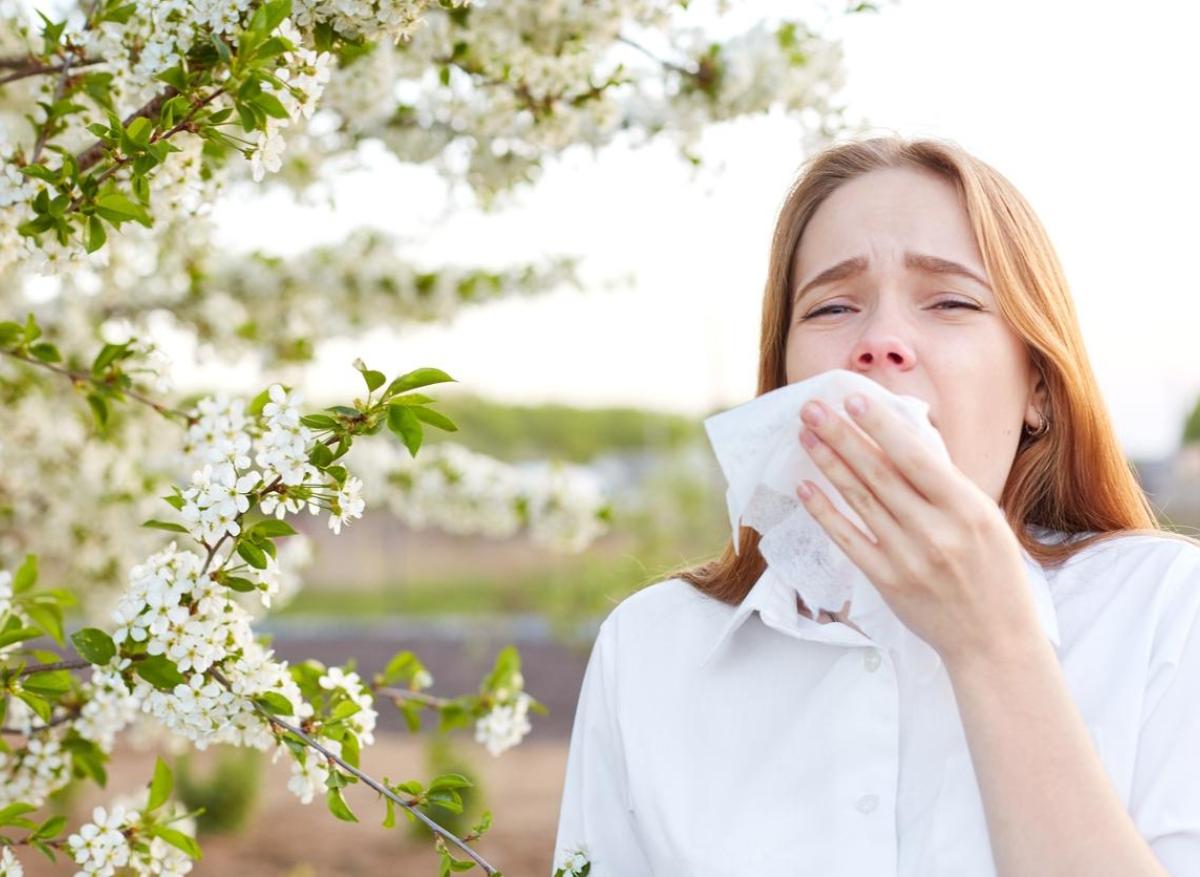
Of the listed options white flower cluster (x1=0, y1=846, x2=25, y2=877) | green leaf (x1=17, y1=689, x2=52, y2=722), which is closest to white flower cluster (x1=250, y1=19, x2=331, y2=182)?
green leaf (x1=17, y1=689, x2=52, y2=722)

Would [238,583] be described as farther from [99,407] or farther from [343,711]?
[99,407]

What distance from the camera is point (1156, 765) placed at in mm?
1202

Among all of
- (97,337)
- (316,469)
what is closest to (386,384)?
(316,469)

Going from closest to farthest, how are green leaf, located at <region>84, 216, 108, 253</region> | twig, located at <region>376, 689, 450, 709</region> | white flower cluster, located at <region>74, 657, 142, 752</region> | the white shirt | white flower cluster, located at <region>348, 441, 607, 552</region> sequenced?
the white shirt → green leaf, located at <region>84, 216, 108, 253</region> → white flower cluster, located at <region>74, 657, 142, 752</region> → twig, located at <region>376, 689, 450, 709</region> → white flower cluster, located at <region>348, 441, 607, 552</region>

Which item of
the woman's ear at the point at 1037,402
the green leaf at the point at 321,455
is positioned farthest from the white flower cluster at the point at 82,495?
the woman's ear at the point at 1037,402

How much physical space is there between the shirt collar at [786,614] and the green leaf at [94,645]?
2.29 ft

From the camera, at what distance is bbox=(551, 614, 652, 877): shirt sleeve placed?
1475 millimetres

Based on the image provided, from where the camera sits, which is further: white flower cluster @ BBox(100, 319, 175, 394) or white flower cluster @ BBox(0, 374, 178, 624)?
white flower cluster @ BBox(0, 374, 178, 624)

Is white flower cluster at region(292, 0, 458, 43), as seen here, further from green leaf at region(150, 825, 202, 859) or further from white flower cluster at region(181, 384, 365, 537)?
green leaf at region(150, 825, 202, 859)

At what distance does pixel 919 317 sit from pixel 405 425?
59 cm

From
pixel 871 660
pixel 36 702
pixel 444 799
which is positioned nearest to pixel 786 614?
pixel 871 660

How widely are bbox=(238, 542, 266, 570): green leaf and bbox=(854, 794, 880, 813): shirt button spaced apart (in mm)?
690

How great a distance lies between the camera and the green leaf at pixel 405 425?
1.30 metres

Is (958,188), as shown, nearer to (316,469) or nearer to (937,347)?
(937,347)
